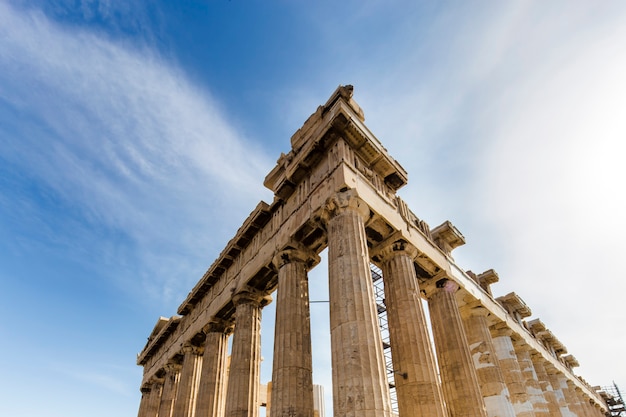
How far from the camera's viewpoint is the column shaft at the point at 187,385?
2200cm

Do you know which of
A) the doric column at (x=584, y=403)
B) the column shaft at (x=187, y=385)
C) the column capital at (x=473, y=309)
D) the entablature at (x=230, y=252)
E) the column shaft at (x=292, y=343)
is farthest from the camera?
the doric column at (x=584, y=403)

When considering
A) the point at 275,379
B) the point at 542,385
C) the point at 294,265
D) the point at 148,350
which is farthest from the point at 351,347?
the point at 148,350

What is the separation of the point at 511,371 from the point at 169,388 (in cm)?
2253

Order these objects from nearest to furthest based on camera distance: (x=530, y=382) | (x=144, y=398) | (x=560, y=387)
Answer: (x=530, y=382)
(x=560, y=387)
(x=144, y=398)

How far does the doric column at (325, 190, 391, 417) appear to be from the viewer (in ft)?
32.4

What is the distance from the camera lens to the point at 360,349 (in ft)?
34.6

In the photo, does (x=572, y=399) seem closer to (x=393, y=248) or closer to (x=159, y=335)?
(x=393, y=248)

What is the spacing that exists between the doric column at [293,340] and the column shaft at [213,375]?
7.70 metres

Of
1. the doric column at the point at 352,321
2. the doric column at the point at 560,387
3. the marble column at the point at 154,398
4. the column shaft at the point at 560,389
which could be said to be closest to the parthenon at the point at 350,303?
the doric column at the point at 352,321

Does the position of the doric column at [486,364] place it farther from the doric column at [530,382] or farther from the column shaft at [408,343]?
the column shaft at [408,343]

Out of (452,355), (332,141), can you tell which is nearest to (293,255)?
(332,141)

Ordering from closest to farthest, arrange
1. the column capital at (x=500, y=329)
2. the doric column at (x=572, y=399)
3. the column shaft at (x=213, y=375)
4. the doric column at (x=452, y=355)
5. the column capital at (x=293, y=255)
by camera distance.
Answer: the doric column at (x=452, y=355) → the column capital at (x=293, y=255) → the column shaft at (x=213, y=375) → the column capital at (x=500, y=329) → the doric column at (x=572, y=399)

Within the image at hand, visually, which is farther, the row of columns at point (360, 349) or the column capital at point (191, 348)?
the column capital at point (191, 348)

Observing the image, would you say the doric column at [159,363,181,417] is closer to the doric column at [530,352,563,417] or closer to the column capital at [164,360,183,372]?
the column capital at [164,360,183,372]
